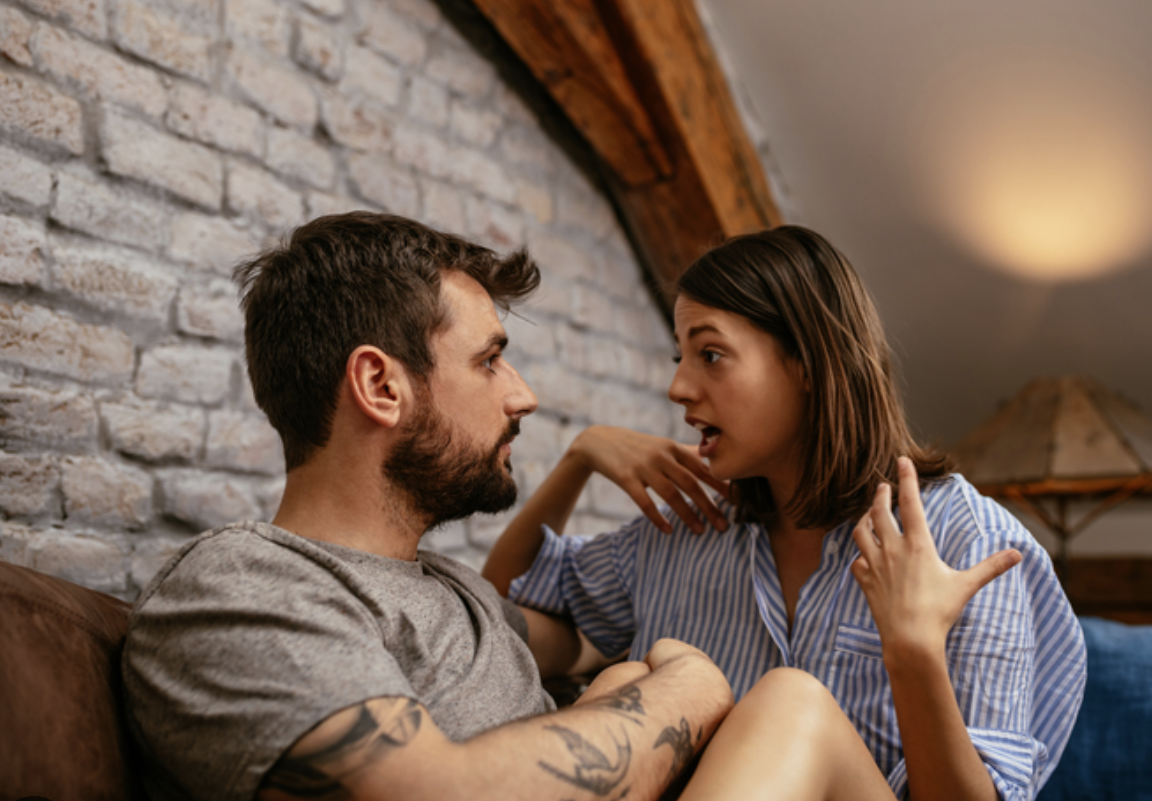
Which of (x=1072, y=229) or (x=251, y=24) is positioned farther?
(x=1072, y=229)

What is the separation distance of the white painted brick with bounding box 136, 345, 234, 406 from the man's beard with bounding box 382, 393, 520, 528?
0.87 metres

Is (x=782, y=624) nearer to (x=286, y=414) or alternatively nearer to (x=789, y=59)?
(x=286, y=414)

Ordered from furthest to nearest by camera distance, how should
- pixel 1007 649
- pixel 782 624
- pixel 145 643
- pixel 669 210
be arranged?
1. pixel 669 210
2. pixel 782 624
3. pixel 1007 649
4. pixel 145 643

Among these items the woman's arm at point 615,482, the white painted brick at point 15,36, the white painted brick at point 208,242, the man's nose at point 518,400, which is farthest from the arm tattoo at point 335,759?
the white painted brick at point 15,36

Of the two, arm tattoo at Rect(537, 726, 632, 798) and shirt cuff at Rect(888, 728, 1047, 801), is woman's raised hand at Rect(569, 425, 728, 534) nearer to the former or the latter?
shirt cuff at Rect(888, 728, 1047, 801)

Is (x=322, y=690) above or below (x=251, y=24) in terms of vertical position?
below

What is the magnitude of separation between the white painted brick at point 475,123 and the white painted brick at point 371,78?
229mm

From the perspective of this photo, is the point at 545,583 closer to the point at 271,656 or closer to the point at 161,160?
the point at 271,656

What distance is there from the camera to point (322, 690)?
81cm

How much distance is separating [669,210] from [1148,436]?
1887mm

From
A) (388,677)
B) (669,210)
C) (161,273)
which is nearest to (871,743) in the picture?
(388,677)

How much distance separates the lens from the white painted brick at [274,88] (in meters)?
2.04

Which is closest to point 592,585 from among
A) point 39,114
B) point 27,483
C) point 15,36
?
point 27,483

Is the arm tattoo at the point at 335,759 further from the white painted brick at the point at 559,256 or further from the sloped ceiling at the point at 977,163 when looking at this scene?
the sloped ceiling at the point at 977,163
